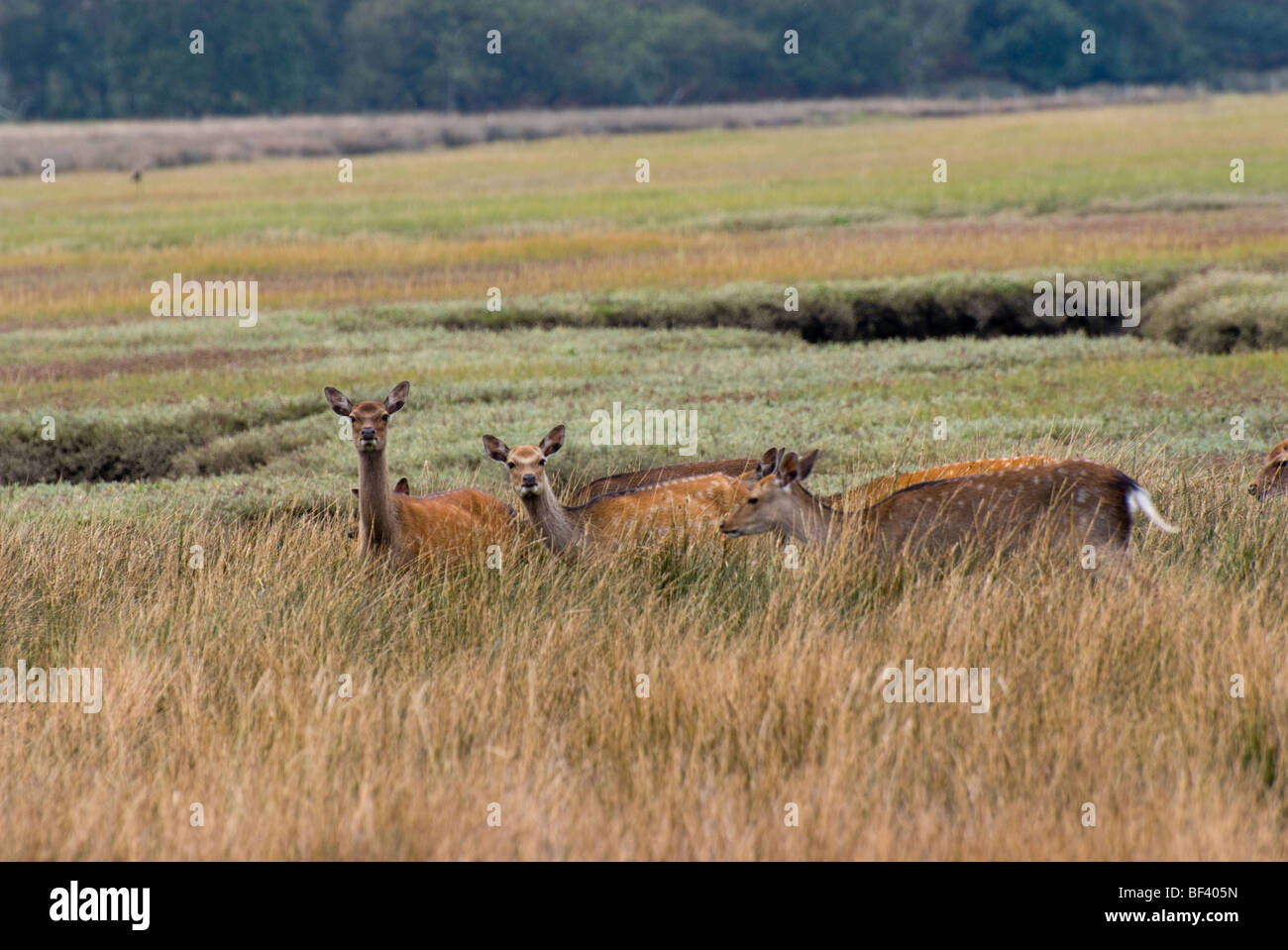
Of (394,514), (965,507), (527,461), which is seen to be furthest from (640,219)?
(965,507)

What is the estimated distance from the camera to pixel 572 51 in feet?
281

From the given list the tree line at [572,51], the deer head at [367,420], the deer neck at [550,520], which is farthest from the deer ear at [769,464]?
the tree line at [572,51]

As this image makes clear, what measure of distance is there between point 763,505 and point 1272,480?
3333mm

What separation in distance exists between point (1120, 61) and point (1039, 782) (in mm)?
93208

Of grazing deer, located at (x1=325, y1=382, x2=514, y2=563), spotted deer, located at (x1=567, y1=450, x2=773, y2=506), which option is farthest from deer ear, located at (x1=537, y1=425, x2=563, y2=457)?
spotted deer, located at (x1=567, y1=450, x2=773, y2=506)

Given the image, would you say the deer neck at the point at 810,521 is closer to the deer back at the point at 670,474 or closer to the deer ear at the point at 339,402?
the deer back at the point at 670,474

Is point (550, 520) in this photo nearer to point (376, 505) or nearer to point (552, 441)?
point (552, 441)

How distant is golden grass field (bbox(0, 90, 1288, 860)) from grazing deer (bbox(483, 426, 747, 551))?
0.90ft

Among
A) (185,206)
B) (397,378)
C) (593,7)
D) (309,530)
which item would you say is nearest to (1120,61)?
(593,7)

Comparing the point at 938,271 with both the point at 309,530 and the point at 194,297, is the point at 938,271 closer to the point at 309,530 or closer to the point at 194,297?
the point at 194,297

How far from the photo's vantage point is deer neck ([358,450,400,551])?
838 centimetres

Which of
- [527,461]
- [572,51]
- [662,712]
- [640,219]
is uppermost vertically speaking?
[572,51]

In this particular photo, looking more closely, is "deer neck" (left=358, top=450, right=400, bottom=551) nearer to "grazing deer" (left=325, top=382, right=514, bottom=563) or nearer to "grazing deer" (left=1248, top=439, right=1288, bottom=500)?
"grazing deer" (left=325, top=382, right=514, bottom=563)

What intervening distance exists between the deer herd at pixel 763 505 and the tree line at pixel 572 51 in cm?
6384
